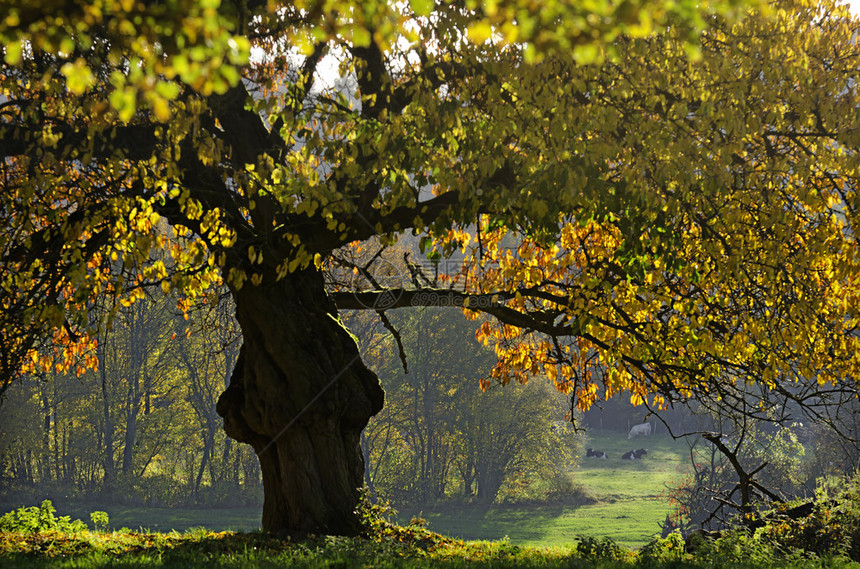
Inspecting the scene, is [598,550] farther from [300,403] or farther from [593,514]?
[593,514]

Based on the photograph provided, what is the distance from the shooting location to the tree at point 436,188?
282 inches

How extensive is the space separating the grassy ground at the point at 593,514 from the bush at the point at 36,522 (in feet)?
64.1

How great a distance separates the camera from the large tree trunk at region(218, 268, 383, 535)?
32.7 ft

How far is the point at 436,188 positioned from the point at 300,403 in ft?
12.4


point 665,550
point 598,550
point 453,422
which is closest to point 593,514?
point 453,422

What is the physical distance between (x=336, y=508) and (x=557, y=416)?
42.3 m

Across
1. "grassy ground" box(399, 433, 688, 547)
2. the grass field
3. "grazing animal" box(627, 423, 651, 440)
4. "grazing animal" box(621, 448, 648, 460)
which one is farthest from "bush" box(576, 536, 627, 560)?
"grazing animal" box(627, 423, 651, 440)

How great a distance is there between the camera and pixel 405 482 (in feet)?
151

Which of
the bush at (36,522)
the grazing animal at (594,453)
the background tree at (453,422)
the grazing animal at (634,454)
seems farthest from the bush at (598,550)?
the grazing animal at (594,453)

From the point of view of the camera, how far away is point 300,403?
9922 mm

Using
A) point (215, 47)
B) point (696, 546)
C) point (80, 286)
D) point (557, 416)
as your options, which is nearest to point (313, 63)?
point (80, 286)

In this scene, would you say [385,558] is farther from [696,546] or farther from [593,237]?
[593,237]

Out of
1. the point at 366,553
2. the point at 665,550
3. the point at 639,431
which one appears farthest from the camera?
the point at 639,431

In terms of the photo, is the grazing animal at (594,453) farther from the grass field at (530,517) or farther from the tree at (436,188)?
the tree at (436,188)
